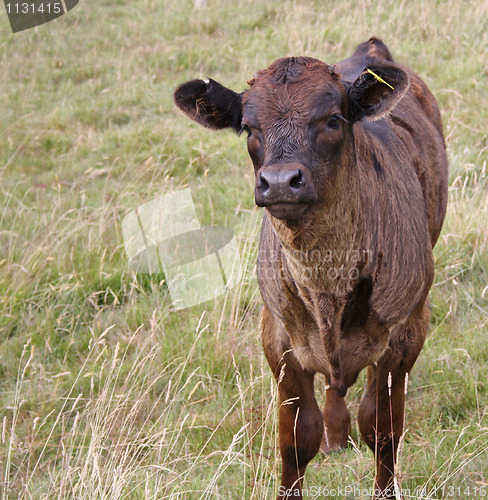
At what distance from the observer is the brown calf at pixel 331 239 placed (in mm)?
2660

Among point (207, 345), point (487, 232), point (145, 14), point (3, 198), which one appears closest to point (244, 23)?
point (145, 14)

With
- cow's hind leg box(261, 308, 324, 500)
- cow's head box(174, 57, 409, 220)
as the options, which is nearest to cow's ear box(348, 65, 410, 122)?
cow's head box(174, 57, 409, 220)

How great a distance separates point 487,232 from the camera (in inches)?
200

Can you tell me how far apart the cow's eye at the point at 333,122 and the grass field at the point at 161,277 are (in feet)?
4.36

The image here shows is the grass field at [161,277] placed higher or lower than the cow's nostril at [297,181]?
lower

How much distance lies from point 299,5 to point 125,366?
24.4ft

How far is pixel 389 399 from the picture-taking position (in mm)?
3180

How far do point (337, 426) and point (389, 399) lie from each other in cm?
85

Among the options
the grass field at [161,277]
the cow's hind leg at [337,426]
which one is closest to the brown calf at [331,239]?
the grass field at [161,277]

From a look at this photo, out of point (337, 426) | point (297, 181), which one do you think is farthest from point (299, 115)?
point (337, 426)

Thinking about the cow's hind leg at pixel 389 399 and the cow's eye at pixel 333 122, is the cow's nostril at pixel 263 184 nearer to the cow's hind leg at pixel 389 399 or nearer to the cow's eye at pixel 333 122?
the cow's eye at pixel 333 122

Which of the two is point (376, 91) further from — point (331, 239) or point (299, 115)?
point (331, 239)

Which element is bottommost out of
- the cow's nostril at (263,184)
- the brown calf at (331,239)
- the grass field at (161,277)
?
the grass field at (161,277)

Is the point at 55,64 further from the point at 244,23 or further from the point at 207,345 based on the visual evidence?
the point at 207,345
